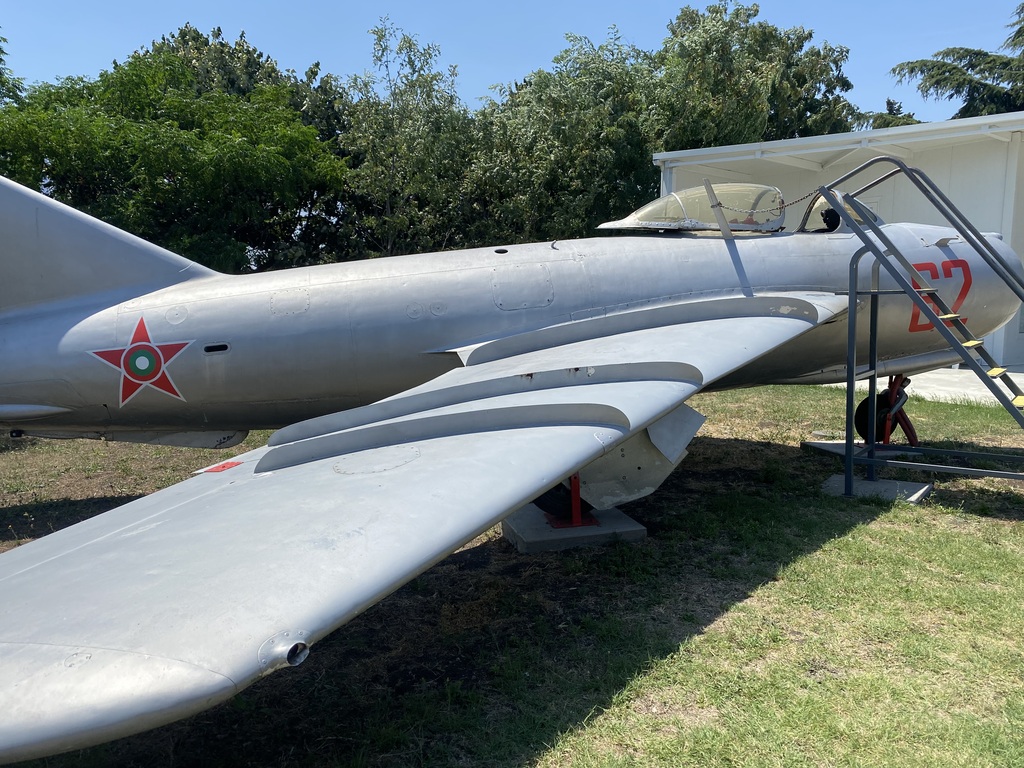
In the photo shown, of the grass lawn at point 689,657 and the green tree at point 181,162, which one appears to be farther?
the green tree at point 181,162

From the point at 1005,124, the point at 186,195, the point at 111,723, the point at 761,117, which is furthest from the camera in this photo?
the point at 761,117

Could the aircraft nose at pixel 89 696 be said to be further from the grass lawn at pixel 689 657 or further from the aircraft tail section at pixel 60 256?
the aircraft tail section at pixel 60 256

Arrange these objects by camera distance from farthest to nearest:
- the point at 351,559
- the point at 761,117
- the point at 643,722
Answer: the point at 761,117
the point at 643,722
the point at 351,559

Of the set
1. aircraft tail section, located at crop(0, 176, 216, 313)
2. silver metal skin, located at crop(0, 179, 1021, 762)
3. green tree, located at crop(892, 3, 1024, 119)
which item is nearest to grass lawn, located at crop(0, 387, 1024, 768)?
silver metal skin, located at crop(0, 179, 1021, 762)

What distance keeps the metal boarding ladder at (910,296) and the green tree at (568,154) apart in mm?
13384

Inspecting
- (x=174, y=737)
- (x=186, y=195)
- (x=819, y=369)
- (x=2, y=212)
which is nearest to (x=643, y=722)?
(x=174, y=737)

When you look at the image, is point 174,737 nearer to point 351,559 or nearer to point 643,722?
point 351,559

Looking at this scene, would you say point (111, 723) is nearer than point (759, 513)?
Yes

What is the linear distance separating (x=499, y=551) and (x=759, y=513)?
2304 millimetres

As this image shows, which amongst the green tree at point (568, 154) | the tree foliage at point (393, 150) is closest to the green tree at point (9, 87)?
the tree foliage at point (393, 150)

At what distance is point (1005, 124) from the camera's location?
13117mm

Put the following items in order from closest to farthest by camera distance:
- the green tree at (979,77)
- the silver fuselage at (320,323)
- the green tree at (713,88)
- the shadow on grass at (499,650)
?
1. the shadow on grass at (499,650)
2. the silver fuselage at (320,323)
3. the green tree at (713,88)
4. the green tree at (979,77)

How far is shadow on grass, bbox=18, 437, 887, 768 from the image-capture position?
10.3 ft

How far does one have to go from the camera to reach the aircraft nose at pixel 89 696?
5.61 ft
